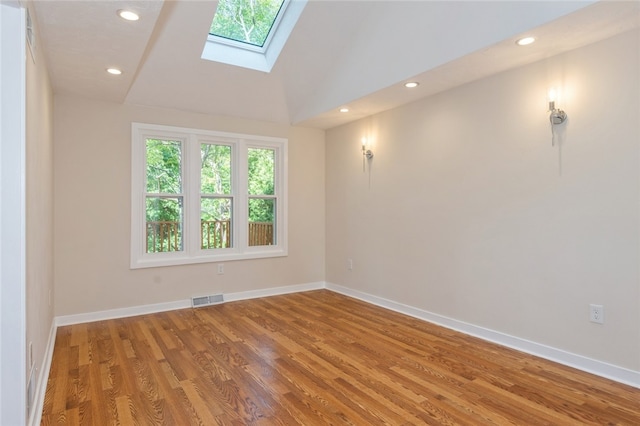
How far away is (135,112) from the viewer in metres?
4.20

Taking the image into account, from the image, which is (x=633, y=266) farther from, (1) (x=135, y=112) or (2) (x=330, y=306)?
(1) (x=135, y=112)

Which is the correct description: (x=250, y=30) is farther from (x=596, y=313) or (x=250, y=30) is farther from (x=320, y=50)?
(x=596, y=313)

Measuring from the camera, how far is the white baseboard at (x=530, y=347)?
8.45 feet

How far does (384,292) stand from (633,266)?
8.15ft

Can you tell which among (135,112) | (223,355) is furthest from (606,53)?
(135,112)

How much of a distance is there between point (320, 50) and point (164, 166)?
221 cm

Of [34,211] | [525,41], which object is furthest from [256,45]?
[34,211]

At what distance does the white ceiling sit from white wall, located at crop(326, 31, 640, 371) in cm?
25

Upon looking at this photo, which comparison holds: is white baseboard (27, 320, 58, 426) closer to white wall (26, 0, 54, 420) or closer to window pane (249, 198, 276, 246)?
white wall (26, 0, 54, 420)

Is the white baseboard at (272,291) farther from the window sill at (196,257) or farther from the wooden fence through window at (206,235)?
the wooden fence through window at (206,235)

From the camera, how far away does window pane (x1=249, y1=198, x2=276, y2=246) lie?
5.05 m

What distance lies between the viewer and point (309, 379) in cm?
261

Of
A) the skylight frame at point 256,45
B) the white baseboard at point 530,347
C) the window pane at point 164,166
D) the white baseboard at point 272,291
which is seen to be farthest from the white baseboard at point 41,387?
the white baseboard at point 530,347

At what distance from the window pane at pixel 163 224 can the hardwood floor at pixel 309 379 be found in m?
0.94
